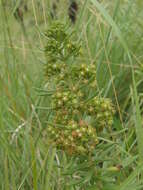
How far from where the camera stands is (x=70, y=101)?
1664mm

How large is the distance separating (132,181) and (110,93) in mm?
1101

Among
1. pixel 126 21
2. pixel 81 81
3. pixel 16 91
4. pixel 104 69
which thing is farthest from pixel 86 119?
pixel 126 21

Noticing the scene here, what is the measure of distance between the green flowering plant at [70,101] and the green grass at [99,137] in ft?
0.26

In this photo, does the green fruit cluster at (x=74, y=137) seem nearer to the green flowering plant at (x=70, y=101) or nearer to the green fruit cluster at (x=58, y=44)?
the green flowering plant at (x=70, y=101)

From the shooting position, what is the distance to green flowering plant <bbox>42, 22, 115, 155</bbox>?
1645 millimetres

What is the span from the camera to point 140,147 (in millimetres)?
1927

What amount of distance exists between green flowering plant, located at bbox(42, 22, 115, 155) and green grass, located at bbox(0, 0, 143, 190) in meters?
0.08

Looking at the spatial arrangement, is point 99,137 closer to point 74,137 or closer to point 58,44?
point 74,137

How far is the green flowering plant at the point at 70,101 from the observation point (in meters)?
1.64

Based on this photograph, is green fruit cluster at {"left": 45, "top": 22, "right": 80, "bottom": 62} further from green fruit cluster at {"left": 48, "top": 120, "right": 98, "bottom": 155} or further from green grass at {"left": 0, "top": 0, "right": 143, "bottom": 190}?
green fruit cluster at {"left": 48, "top": 120, "right": 98, "bottom": 155}

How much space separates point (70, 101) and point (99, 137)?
24cm

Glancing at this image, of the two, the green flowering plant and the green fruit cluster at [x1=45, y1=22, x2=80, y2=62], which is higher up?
the green fruit cluster at [x1=45, y1=22, x2=80, y2=62]

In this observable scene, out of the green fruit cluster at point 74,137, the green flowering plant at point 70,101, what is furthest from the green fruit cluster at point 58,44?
the green fruit cluster at point 74,137

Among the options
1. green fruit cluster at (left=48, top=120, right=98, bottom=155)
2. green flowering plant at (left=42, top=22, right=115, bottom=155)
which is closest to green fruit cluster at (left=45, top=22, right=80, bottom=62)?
green flowering plant at (left=42, top=22, right=115, bottom=155)
